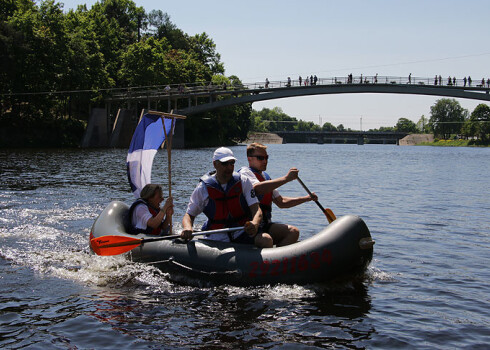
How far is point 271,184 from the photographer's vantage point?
6785 mm

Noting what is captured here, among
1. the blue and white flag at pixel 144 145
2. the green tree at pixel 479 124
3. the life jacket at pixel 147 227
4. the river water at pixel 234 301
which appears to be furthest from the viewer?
the green tree at pixel 479 124

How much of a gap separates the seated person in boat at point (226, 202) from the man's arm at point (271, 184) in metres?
0.09

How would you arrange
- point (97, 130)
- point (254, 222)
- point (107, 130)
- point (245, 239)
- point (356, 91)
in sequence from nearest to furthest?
point (254, 222)
point (245, 239)
point (97, 130)
point (107, 130)
point (356, 91)

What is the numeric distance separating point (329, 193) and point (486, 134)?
4178 inches

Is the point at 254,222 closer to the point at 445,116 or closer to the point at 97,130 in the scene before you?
the point at 97,130

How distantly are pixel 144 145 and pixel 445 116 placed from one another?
146470mm

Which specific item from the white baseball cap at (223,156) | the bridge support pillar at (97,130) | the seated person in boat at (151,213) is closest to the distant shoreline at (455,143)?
the bridge support pillar at (97,130)

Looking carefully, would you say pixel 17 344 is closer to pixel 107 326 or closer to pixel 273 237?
pixel 107 326

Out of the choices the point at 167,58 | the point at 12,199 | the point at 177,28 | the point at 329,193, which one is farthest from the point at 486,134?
the point at 12,199

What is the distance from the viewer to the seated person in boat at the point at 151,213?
7.77 meters

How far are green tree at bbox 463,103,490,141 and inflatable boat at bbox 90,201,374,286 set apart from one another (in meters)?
117

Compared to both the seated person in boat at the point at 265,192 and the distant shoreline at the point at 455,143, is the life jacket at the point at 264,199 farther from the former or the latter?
the distant shoreline at the point at 455,143

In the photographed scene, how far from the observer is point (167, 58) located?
64.9 m

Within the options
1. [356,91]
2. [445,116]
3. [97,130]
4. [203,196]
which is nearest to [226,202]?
[203,196]
